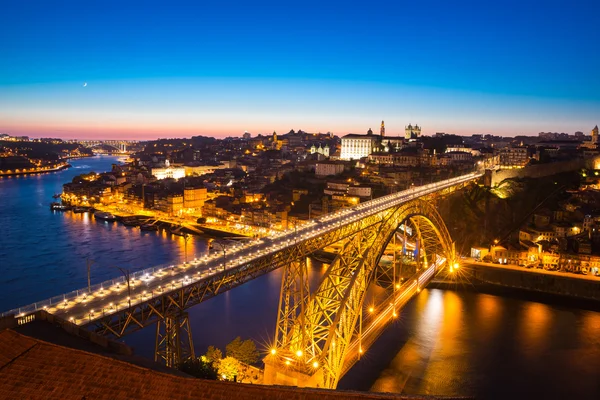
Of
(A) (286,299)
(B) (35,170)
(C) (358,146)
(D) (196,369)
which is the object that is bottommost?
(B) (35,170)

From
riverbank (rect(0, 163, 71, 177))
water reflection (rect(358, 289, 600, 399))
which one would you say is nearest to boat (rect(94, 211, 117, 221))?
water reflection (rect(358, 289, 600, 399))

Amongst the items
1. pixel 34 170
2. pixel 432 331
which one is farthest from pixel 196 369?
pixel 34 170

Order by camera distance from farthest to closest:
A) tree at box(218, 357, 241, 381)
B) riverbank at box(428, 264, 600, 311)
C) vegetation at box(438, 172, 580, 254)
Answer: vegetation at box(438, 172, 580, 254)
riverbank at box(428, 264, 600, 311)
tree at box(218, 357, 241, 381)

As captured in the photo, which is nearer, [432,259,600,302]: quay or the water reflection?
the water reflection

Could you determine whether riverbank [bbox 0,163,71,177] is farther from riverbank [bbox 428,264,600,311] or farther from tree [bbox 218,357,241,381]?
tree [bbox 218,357,241,381]

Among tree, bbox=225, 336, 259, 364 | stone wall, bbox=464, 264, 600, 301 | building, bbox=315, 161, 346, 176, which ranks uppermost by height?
building, bbox=315, 161, 346, 176

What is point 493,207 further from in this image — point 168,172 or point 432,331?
point 168,172
